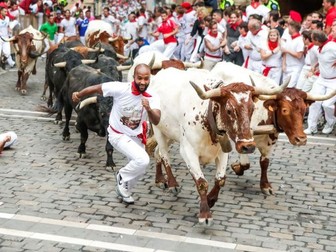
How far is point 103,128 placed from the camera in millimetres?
10906

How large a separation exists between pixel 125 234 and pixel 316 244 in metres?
2.21

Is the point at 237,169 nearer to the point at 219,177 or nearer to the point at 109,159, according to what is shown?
the point at 219,177

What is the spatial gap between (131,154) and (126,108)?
581 millimetres

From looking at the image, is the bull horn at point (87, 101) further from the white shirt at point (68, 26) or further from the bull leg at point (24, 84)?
the white shirt at point (68, 26)

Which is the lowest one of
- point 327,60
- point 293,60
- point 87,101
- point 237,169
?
point 237,169

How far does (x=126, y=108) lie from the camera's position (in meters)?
8.68

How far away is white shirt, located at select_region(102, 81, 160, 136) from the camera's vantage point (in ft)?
28.3

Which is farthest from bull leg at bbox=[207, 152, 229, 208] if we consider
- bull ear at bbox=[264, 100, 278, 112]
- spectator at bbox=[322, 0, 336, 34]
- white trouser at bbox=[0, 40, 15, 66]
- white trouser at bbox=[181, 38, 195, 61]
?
white trouser at bbox=[0, 40, 15, 66]

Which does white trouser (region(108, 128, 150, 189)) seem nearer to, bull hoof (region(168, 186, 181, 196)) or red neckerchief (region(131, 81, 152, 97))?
red neckerchief (region(131, 81, 152, 97))

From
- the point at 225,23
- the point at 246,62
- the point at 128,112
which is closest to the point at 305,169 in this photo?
the point at 128,112

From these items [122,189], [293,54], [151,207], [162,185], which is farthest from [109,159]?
[293,54]

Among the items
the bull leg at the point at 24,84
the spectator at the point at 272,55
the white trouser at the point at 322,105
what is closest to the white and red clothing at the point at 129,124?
the white trouser at the point at 322,105

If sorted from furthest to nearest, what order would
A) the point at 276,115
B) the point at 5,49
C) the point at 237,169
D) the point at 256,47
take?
the point at 5,49, the point at 256,47, the point at 237,169, the point at 276,115

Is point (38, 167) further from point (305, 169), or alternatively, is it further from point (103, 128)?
point (305, 169)
